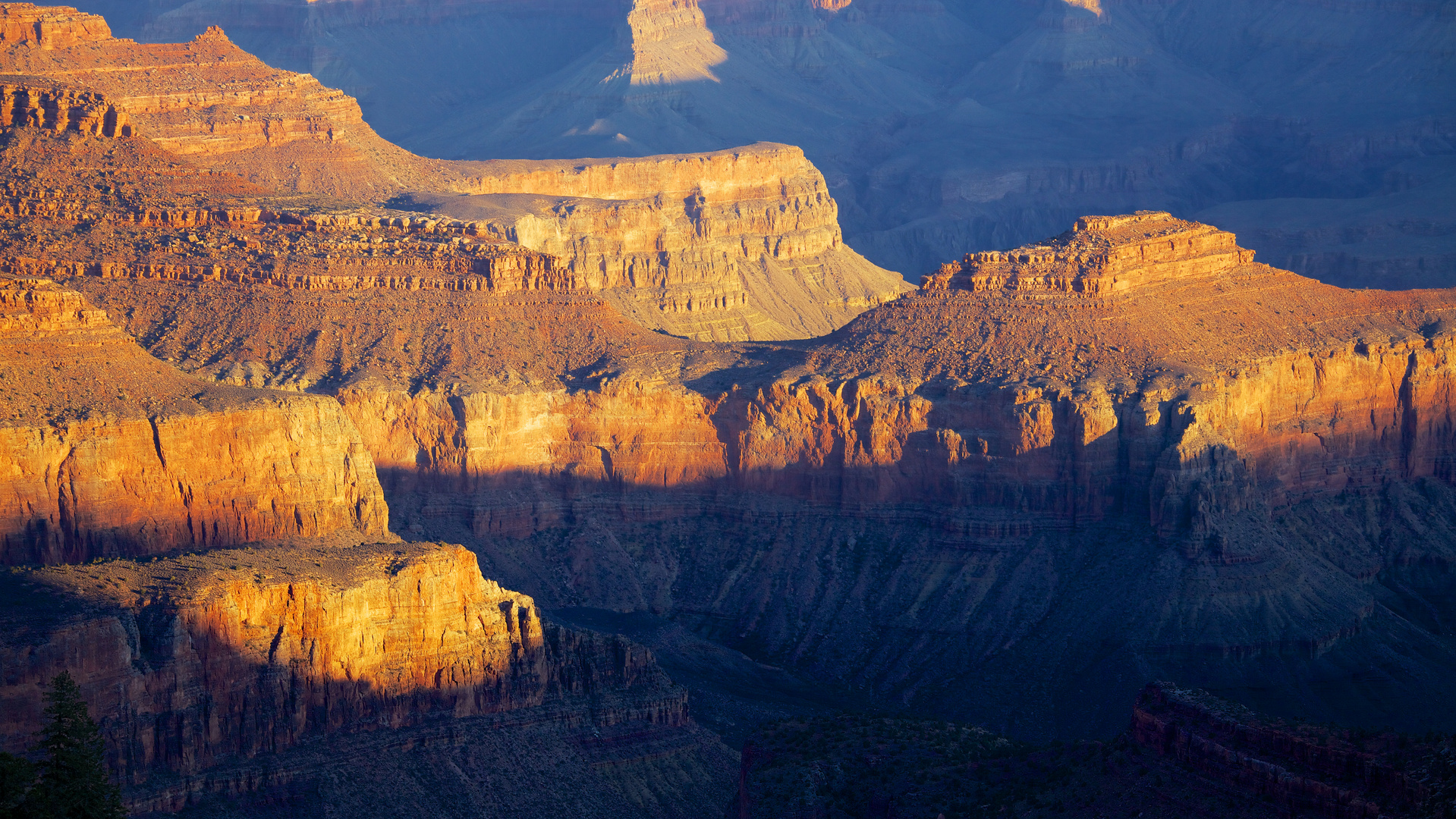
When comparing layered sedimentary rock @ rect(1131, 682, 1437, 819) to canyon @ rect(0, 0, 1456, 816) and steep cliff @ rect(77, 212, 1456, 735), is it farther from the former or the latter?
steep cliff @ rect(77, 212, 1456, 735)

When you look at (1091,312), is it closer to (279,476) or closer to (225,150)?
(279,476)

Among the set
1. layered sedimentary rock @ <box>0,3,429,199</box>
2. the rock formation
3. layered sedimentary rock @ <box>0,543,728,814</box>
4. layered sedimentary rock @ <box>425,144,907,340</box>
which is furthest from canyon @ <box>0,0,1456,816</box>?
layered sedimentary rock @ <box>425,144,907,340</box>

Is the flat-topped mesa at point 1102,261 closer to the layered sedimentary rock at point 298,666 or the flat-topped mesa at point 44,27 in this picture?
the layered sedimentary rock at point 298,666

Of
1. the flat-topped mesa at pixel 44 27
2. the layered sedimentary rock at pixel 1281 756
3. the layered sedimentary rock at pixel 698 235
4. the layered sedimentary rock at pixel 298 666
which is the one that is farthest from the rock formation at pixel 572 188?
the layered sedimentary rock at pixel 1281 756

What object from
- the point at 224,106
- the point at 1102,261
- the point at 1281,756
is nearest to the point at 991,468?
the point at 1102,261

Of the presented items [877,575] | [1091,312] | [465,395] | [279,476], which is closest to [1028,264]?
[1091,312]
